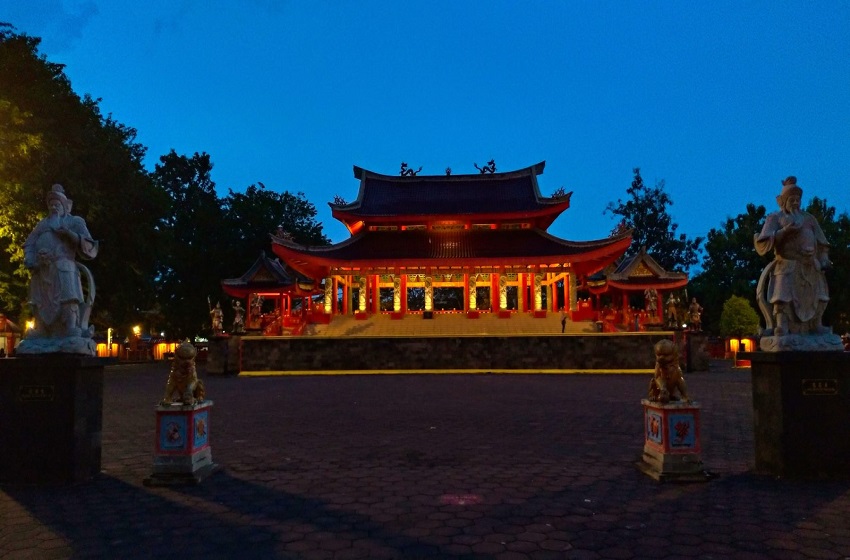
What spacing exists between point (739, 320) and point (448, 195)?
18352 mm

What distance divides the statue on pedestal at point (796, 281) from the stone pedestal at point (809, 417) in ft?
0.62

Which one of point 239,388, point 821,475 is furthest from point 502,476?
point 239,388

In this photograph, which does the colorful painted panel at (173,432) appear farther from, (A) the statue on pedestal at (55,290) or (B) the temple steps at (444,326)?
(B) the temple steps at (444,326)

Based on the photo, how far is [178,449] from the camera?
6.09m

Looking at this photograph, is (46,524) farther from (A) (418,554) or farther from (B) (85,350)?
(A) (418,554)

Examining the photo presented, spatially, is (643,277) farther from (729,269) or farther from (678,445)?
(678,445)

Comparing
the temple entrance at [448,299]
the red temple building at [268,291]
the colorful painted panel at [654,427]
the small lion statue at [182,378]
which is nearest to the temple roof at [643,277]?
the red temple building at [268,291]

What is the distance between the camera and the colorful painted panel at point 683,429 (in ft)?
19.6

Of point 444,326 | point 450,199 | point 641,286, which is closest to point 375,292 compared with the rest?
point 444,326

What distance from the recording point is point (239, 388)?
698 inches

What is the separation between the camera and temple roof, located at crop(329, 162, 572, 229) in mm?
32781

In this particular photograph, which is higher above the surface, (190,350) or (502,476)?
(190,350)

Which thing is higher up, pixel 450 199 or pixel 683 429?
pixel 450 199

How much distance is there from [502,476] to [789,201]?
4.34m
